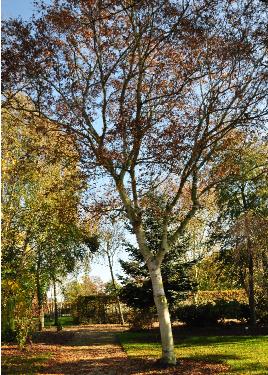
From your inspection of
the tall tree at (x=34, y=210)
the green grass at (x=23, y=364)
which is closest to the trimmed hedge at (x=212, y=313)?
the tall tree at (x=34, y=210)

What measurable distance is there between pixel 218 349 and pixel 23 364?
6.56 meters

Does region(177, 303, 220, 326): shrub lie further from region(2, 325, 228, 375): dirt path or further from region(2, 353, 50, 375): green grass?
region(2, 353, 50, 375): green grass

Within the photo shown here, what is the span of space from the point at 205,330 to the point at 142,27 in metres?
15.3

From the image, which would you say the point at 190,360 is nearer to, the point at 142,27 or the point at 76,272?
the point at 142,27

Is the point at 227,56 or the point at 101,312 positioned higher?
the point at 227,56

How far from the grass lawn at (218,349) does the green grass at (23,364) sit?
3.01 metres

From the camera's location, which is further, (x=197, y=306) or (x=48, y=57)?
(x=197, y=306)

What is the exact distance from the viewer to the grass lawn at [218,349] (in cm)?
1147

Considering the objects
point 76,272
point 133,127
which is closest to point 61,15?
point 133,127

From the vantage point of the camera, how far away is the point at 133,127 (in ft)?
40.2

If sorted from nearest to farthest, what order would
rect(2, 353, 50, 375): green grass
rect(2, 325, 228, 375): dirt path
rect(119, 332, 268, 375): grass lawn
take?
rect(2, 325, 228, 375): dirt path, rect(119, 332, 268, 375): grass lawn, rect(2, 353, 50, 375): green grass

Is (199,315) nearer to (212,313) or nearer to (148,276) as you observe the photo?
(212,313)

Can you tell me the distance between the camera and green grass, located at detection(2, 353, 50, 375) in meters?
12.2

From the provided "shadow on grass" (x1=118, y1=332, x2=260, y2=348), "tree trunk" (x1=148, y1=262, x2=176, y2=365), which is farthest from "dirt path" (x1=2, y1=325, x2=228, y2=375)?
"shadow on grass" (x1=118, y1=332, x2=260, y2=348)
